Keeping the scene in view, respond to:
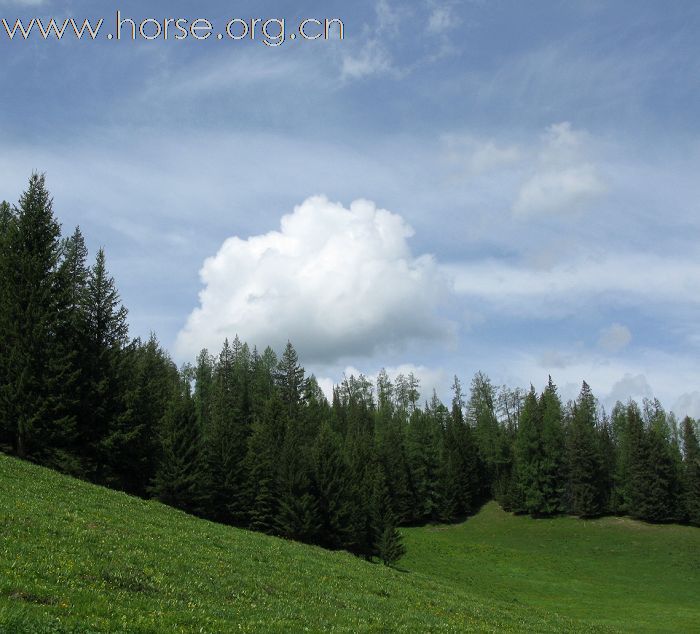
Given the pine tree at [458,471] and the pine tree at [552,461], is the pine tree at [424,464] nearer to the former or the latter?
the pine tree at [458,471]

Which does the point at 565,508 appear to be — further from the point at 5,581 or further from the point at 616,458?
the point at 5,581

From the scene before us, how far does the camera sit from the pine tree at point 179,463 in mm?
52062

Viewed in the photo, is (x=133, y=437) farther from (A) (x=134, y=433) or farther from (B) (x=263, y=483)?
(B) (x=263, y=483)

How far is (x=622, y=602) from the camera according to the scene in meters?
53.7

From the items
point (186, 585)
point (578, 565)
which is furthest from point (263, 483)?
point (578, 565)

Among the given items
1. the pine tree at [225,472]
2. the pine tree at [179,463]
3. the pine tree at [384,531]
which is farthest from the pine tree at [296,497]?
the pine tree at [179,463]

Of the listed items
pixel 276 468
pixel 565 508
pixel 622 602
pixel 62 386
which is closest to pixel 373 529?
pixel 276 468

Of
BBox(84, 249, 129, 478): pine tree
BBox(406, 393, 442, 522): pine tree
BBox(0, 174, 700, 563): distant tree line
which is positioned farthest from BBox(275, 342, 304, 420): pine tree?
BBox(84, 249, 129, 478): pine tree

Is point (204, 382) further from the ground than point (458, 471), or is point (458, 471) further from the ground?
point (204, 382)

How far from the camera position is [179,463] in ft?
172

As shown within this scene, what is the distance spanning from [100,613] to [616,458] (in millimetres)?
122222

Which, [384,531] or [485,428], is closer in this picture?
[384,531]

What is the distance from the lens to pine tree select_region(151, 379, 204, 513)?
52062 mm

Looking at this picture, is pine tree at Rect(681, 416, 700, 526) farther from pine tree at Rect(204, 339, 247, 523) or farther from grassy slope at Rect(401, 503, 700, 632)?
pine tree at Rect(204, 339, 247, 523)
